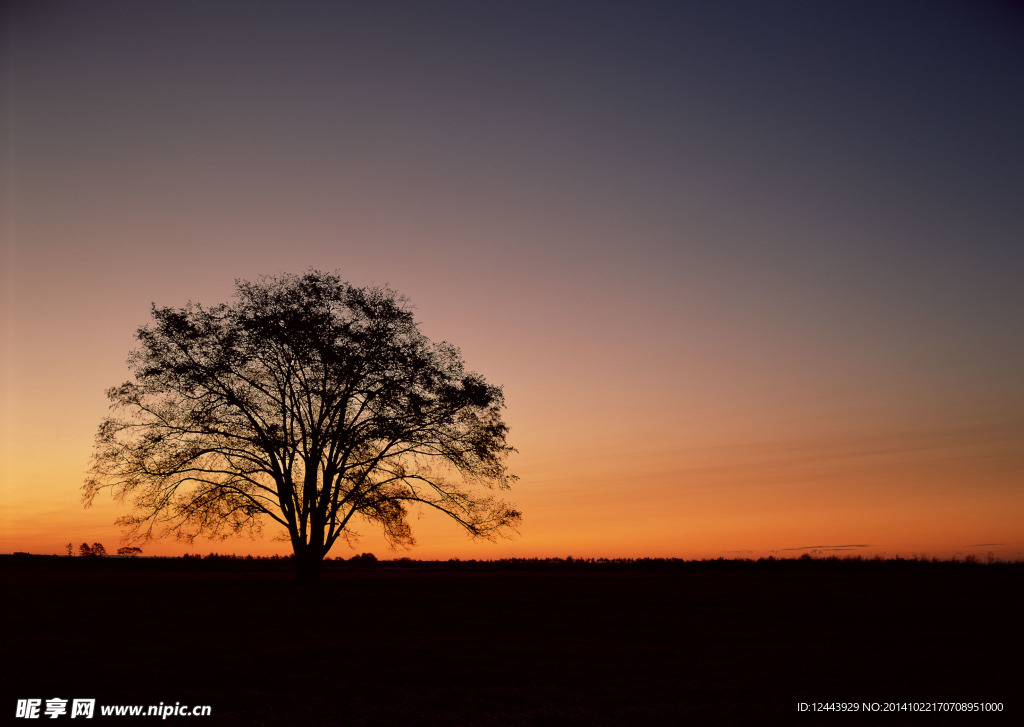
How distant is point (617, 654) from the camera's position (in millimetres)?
17469

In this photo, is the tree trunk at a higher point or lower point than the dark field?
higher

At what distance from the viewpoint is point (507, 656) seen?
671 inches

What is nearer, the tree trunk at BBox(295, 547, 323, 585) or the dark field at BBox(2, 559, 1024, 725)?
the dark field at BBox(2, 559, 1024, 725)

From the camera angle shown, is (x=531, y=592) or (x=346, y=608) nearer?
(x=346, y=608)

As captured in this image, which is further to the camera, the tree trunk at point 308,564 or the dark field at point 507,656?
the tree trunk at point 308,564

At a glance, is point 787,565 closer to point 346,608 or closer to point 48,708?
point 346,608

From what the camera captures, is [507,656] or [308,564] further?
[308,564]

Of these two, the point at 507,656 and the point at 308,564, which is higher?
the point at 308,564

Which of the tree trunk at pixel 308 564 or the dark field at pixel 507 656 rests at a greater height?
the tree trunk at pixel 308 564

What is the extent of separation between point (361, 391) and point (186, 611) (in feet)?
47.2

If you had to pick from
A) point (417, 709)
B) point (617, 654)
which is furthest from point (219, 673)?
point (617, 654)

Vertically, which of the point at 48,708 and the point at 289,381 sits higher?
the point at 289,381

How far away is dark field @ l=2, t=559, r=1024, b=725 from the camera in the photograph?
1250 centimetres

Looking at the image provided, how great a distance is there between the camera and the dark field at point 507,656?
12500 millimetres
